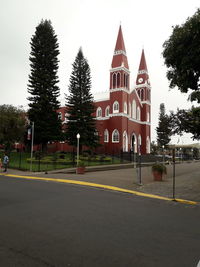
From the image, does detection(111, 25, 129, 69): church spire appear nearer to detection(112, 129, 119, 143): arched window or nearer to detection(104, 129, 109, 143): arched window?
detection(112, 129, 119, 143): arched window

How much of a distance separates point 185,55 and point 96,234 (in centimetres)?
1085

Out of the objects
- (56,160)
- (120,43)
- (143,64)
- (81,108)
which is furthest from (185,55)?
(143,64)

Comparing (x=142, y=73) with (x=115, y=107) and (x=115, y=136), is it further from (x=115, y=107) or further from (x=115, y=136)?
(x=115, y=136)

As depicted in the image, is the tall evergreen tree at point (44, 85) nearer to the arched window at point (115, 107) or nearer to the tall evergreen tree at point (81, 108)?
the tall evergreen tree at point (81, 108)

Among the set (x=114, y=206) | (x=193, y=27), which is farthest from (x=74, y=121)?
(x=114, y=206)

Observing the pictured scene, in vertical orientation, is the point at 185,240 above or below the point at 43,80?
below

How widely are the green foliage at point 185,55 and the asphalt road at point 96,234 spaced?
7712 millimetres

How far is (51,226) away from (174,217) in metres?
3.60

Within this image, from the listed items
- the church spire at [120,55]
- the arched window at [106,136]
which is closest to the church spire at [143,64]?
the church spire at [120,55]

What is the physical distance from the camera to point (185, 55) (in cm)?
1223

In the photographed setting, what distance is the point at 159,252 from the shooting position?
4.04 metres

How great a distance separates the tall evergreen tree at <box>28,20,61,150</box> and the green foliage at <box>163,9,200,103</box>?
22.7m

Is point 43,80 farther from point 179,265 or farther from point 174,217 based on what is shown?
point 179,265

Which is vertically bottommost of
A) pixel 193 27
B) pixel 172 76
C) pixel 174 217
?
pixel 174 217
